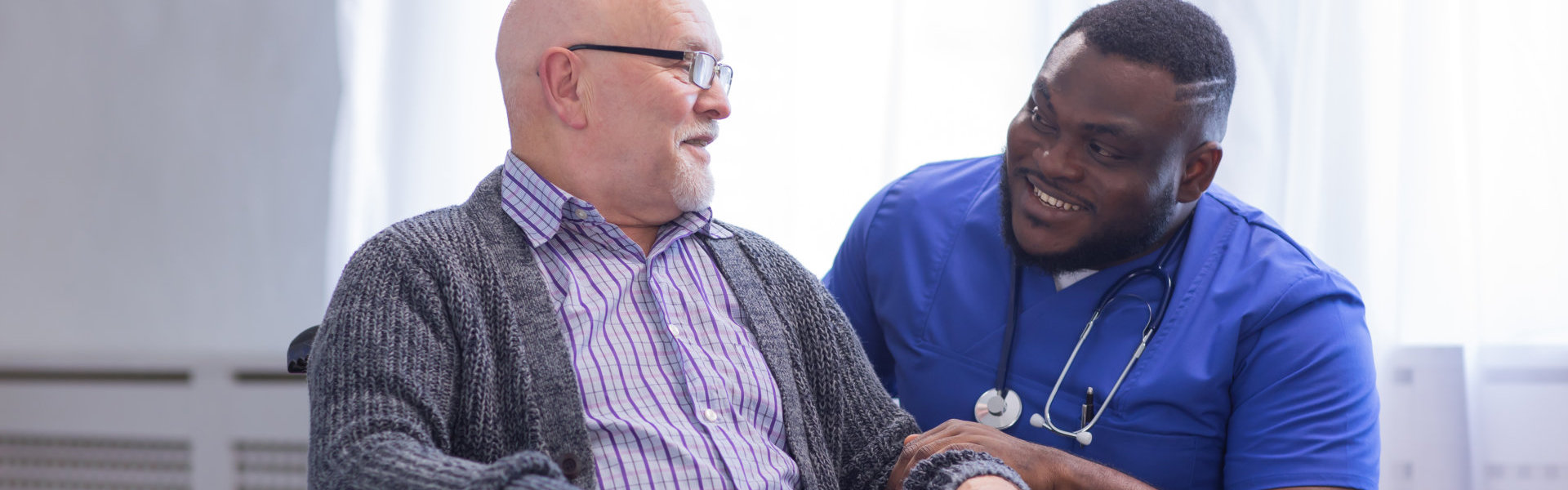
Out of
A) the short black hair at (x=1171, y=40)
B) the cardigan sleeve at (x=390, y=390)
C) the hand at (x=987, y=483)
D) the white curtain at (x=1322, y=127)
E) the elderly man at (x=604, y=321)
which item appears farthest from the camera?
the white curtain at (x=1322, y=127)

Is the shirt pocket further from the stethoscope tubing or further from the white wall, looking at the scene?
the white wall

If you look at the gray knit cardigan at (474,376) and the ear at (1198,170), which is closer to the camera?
the gray knit cardigan at (474,376)

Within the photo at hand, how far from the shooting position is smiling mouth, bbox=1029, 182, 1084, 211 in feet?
4.87

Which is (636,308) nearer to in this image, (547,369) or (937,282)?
(547,369)

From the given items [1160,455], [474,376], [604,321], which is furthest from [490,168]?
[1160,455]

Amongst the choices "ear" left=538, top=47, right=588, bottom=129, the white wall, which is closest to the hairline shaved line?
"ear" left=538, top=47, right=588, bottom=129

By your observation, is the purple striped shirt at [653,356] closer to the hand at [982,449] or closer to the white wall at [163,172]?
the hand at [982,449]

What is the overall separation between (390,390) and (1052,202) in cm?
89

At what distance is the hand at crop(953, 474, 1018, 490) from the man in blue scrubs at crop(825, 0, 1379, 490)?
10 cm

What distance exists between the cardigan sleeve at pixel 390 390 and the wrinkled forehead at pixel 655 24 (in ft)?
1.16

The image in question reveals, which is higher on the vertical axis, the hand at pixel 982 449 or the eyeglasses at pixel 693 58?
the eyeglasses at pixel 693 58

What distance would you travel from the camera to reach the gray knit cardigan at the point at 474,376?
972 millimetres

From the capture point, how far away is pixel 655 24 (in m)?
1.31

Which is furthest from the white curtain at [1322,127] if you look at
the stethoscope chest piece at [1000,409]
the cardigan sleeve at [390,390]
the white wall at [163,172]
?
the cardigan sleeve at [390,390]
